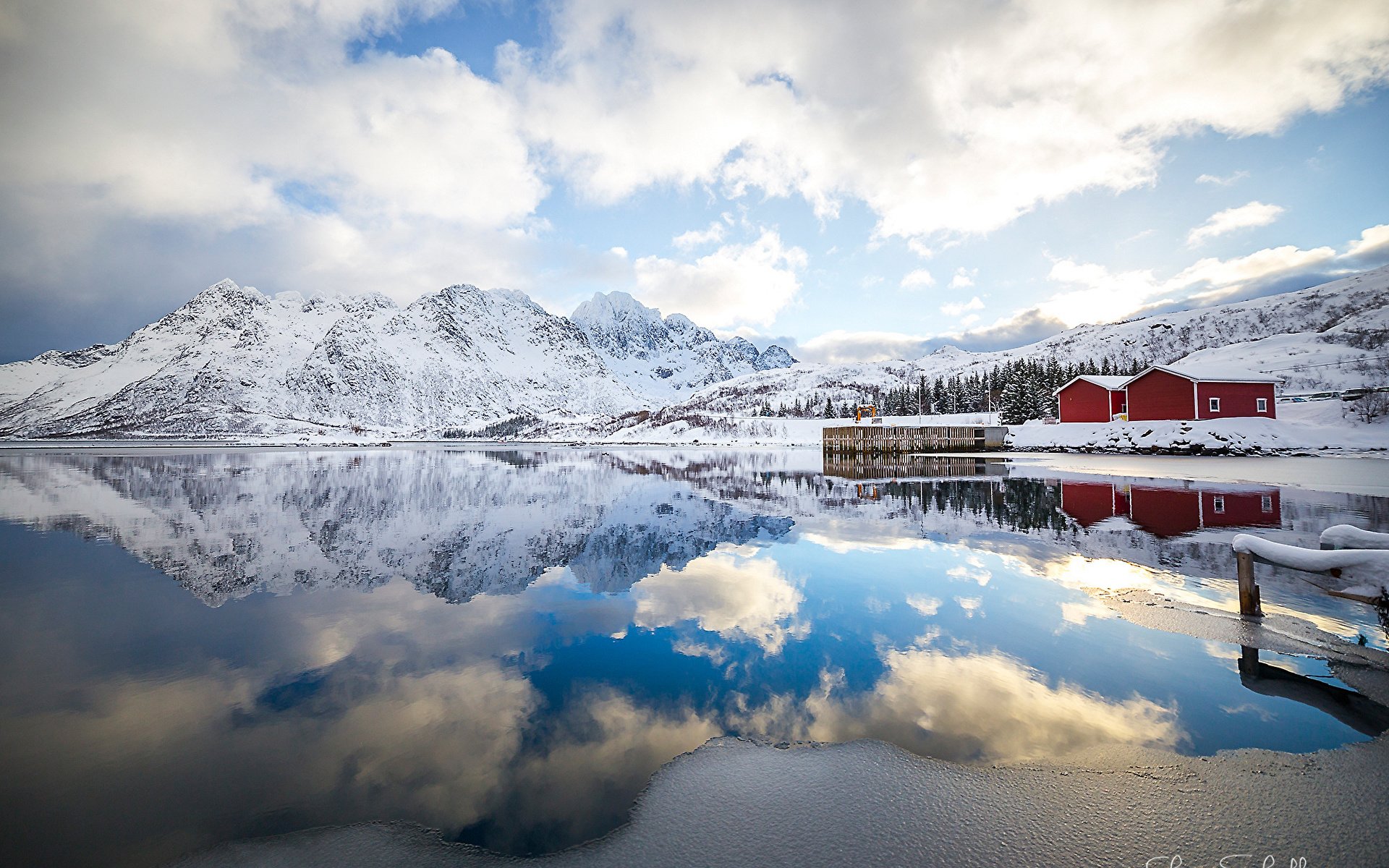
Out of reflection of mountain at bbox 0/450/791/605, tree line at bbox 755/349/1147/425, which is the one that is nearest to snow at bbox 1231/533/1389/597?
reflection of mountain at bbox 0/450/791/605

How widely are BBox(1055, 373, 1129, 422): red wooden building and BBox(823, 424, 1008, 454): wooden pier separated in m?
6.06

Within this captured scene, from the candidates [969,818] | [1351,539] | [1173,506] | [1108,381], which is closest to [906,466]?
[1108,381]

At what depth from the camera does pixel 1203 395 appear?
44.3 m

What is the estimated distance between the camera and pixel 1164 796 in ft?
14.1

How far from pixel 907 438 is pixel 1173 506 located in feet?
144

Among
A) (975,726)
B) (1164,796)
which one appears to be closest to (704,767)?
(975,726)

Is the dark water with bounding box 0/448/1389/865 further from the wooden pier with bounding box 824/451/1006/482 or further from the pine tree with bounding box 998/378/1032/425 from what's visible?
the pine tree with bounding box 998/378/1032/425

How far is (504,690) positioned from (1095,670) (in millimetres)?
6697

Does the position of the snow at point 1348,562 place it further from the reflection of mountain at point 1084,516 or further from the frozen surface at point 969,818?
the frozen surface at point 969,818

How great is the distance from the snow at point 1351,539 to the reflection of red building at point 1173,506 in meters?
7.13

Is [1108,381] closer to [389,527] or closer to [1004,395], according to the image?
[1004,395]

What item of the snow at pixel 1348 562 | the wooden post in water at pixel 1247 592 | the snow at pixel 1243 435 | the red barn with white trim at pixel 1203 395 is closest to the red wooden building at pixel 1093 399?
the red barn with white trim at pixel 1203 395

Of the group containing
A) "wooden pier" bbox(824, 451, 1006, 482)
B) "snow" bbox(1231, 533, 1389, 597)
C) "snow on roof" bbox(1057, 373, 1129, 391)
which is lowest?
"wooden pier" bbox(824, 451, 1006, 482)

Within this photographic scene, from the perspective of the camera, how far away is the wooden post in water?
7.82 meters
